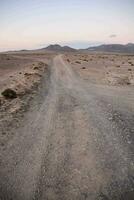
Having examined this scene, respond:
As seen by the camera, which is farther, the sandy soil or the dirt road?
the sandy soil

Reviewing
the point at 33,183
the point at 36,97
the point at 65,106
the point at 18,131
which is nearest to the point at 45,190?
the point at 33,183

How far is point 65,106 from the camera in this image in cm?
1332

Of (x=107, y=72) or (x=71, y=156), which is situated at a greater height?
(x=71, y=156)

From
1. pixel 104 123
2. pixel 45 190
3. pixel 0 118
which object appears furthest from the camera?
pixel 0 118

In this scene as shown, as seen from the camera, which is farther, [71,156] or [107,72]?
[107,72]

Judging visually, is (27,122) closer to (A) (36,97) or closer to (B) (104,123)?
(B) (104,123)

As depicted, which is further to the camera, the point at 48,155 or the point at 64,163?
the point at 48,155

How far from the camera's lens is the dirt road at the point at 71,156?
6.01 m

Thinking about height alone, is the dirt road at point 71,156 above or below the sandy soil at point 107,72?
above

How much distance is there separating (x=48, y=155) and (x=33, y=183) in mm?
1507

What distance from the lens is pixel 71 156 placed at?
25.0ft

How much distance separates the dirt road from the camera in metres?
6.01

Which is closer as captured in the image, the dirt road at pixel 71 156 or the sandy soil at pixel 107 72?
the dirt road at pixel 71 156

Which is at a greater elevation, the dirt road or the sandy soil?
the dirt road
